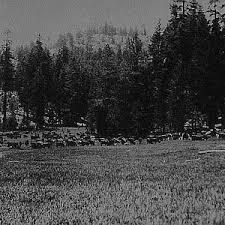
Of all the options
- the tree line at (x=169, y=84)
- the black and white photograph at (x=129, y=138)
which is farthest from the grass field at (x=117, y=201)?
the tree line at (x=169, y=84)

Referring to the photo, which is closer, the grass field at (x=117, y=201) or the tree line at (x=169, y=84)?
the grass field at (x=117, y=201)

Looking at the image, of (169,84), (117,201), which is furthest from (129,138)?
(117,201)

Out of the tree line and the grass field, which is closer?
the grass field

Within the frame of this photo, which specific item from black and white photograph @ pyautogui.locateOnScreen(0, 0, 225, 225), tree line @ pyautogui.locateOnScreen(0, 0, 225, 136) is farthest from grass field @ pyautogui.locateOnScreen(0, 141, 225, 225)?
tree line @ pyautogui.locateOnScreen(0, 0, 225, 136)

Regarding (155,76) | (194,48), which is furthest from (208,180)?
(155,76)

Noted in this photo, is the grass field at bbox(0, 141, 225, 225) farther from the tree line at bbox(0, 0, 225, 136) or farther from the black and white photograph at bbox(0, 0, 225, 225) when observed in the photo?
the tree line at bbox(0, 0, 225, 136)

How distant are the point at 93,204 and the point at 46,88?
93280 millimetres

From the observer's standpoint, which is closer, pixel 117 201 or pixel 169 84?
pixel 117 201

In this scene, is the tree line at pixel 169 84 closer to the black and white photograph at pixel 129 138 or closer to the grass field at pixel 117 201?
the black and white photograph at pixel 129 138

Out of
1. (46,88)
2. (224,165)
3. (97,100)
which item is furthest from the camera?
(46,88)

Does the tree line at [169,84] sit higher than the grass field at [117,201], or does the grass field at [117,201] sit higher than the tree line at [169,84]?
the tree line at [169,84]

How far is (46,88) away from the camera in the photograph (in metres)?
103

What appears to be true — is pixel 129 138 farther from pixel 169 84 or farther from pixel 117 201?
pixel 117 201

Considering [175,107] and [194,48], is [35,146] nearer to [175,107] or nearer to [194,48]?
[175,107]
